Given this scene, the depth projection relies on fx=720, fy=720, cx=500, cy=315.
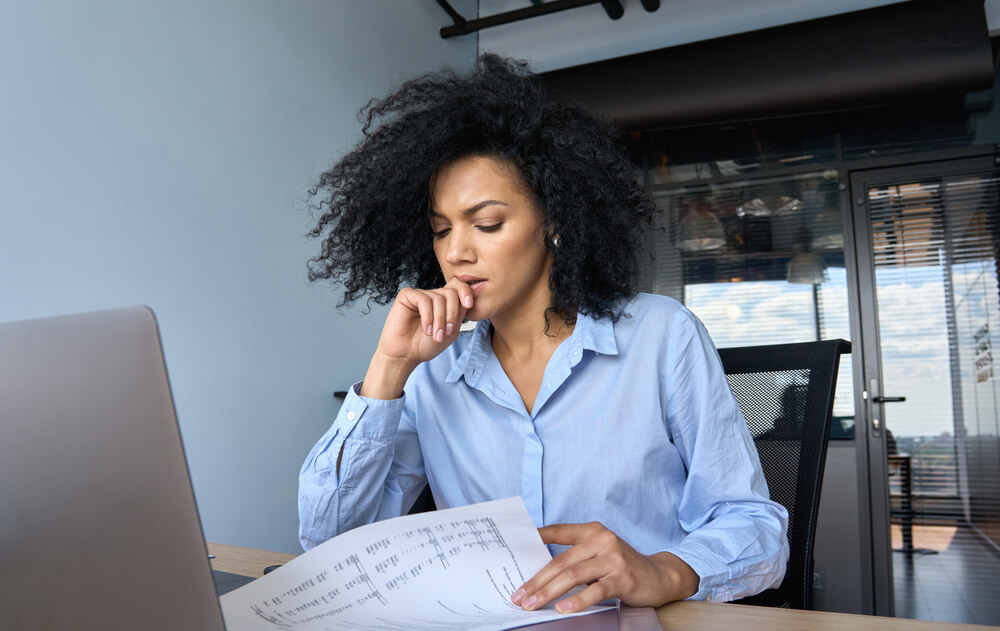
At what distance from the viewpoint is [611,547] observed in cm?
71

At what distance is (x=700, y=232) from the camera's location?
4031 millimetres

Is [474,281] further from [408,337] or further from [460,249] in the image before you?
[408,337]

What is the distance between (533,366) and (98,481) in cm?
86

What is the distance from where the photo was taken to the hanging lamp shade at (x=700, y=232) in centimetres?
400

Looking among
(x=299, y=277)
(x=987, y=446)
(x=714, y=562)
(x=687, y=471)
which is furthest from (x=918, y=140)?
(x=714, y=562)

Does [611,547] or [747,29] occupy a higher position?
[747,29]

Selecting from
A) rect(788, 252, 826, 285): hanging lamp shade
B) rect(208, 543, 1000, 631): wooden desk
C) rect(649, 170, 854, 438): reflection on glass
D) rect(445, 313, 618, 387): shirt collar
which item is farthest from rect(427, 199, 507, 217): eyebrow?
rect(788, 252, 826, 285): hanging lamp shade

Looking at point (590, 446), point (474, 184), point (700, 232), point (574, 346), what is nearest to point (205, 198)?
point (474, 184)

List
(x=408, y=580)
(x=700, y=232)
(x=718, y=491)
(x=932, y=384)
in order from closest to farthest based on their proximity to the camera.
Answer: (x=408, y=580)
(x=718, y=491)
(x=932, y=384)
(x=700, y=232)

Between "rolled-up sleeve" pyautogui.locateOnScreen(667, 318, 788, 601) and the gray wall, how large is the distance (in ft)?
4.88

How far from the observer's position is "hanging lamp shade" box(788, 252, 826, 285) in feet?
12.3

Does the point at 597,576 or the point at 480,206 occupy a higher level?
the point at 480,206

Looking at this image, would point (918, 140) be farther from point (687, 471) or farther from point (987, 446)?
point (687, 471)

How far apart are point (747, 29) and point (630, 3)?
667mm
